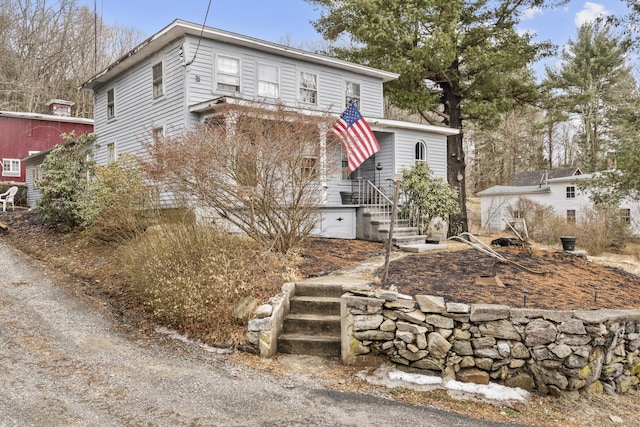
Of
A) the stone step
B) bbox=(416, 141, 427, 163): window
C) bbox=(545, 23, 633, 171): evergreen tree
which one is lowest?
the stone step

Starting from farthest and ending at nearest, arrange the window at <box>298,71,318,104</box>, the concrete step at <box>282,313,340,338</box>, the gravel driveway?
the window at <box>298,71,318,104</box>, the concrete step at <box>282,313,340,338</box>, the gravel driveway

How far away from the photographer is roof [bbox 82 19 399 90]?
35.9 feet

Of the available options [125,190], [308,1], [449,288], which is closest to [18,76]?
[308,1]

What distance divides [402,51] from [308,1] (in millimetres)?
5472

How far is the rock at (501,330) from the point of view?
4633 mm

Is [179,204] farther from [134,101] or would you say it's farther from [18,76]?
[18,76]

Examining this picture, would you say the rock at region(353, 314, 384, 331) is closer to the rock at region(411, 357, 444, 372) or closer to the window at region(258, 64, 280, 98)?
the rock at region(411, 357, 444, 372)

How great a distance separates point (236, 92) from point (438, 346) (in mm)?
9335

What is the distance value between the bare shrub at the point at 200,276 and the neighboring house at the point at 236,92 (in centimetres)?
388

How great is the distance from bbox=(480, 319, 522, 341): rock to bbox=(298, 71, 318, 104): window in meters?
9.90

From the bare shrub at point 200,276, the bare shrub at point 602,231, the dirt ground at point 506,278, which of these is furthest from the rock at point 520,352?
the bare shrub at point 602,231

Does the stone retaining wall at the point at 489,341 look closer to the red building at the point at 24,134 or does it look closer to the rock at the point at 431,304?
the rock at the point at 431,304

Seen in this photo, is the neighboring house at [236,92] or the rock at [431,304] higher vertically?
the neighboring house at [236,92]

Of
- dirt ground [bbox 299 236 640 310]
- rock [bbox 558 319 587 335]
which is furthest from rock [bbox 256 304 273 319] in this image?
rock [bbox 558 319 587 335]
